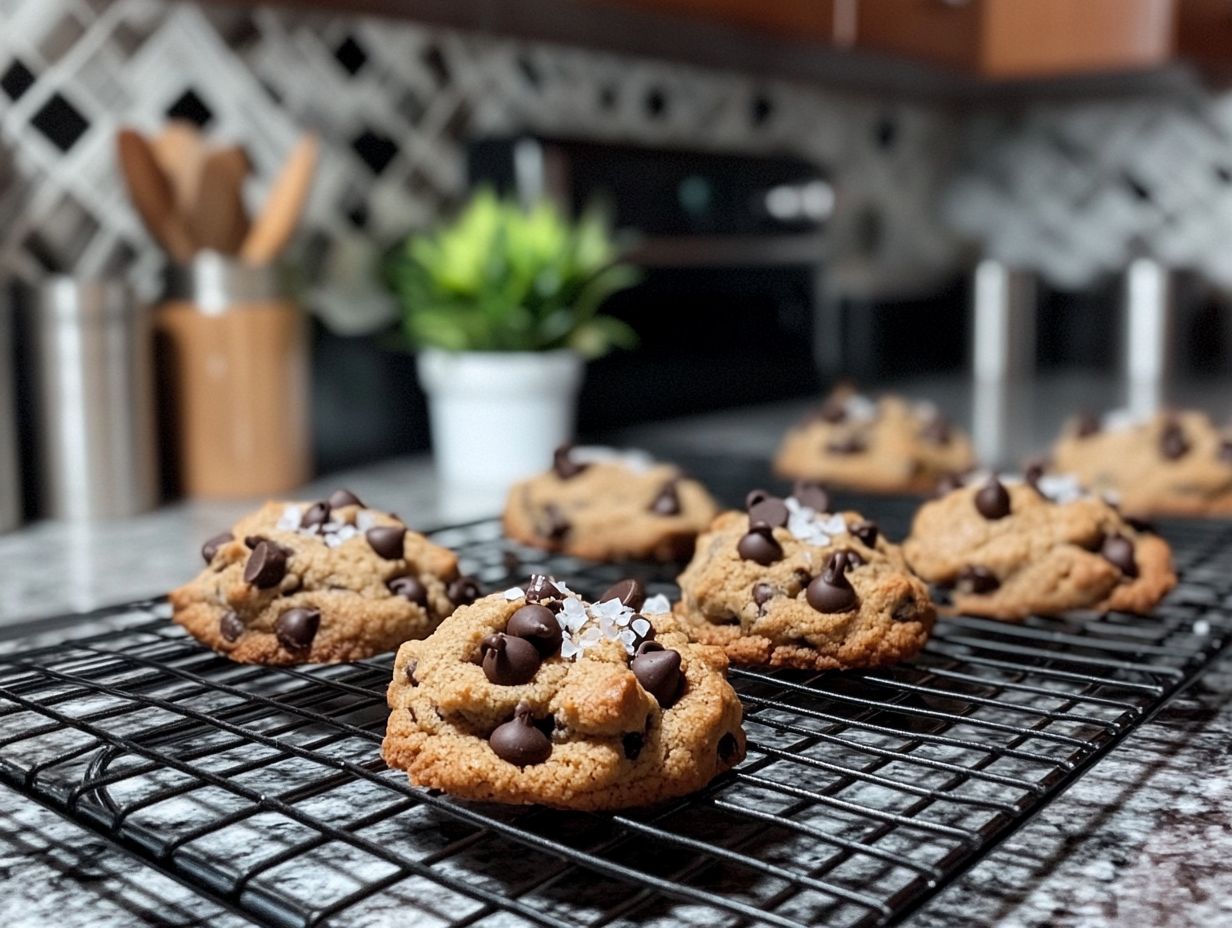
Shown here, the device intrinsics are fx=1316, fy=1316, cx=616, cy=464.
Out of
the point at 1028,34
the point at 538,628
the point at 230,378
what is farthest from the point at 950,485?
the point at 1028,34

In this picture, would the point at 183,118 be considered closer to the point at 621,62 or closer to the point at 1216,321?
the point at 621,62

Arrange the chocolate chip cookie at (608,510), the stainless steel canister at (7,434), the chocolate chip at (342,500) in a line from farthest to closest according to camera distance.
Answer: the stainless steel canister at (7,434)
the chocolate chip cookie at (608,510)
the chocolate chip at (342,500)

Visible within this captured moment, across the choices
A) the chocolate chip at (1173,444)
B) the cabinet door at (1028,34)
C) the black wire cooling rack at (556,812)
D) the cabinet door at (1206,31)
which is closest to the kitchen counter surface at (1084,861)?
the black wire cooling rack at (556,812)

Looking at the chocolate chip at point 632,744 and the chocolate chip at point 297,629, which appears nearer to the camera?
the chocolate chip at point 632,744

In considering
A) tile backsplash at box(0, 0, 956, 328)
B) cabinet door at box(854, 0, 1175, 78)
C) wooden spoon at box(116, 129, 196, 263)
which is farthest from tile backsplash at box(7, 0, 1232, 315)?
cabinet door at box(854, 0, 1175, 78)

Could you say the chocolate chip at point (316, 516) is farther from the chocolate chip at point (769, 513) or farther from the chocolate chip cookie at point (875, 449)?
the chocolate chip cookie at point (875, 449)

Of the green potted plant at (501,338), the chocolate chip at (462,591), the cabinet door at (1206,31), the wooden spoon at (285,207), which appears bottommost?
the chocolate chip at (462,591)

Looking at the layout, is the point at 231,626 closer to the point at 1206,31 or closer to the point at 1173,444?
the point at 1173,444

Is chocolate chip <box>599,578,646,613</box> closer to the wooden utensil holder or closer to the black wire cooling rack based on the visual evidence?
the black wire cooling rack
